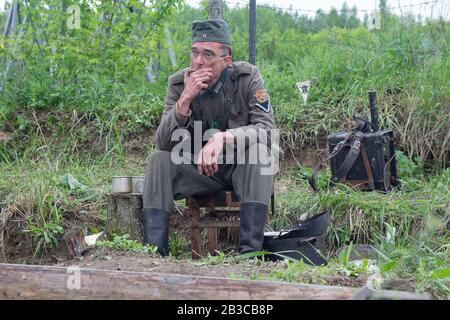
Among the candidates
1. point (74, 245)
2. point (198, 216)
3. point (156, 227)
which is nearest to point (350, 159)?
point (198, 216)

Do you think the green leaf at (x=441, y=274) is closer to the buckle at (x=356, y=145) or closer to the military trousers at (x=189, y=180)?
the military trousers at (x=189, y=180)

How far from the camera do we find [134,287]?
3.11 m

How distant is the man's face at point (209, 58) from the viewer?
492 cm

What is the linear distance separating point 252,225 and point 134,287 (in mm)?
1563

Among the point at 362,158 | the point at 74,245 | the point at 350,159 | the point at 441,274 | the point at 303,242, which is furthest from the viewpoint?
the point at 362,158

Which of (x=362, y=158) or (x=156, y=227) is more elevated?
(x=362, y=158)

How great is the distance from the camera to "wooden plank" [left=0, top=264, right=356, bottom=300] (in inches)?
114

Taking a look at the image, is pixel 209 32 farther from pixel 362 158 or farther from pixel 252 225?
pixel 362 158

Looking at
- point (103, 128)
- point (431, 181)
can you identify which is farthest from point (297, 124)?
point (103, 128)

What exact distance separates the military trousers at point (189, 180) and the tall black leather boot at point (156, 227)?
0.04 m

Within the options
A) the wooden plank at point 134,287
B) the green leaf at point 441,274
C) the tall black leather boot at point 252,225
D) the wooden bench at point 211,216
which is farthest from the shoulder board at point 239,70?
the wooden plank at point 134,287

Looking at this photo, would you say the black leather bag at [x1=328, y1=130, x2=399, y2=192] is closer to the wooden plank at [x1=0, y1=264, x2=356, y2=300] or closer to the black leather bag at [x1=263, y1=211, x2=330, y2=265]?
the black leather bag at [x1=263, y1=211, x2=330, y2=265]
